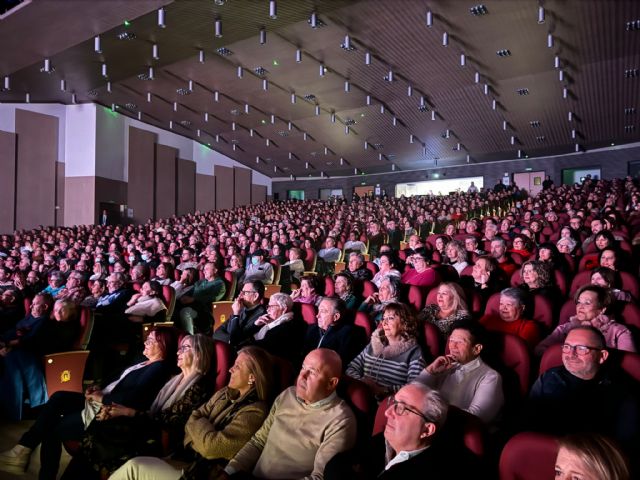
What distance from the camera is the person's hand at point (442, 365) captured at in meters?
1.64

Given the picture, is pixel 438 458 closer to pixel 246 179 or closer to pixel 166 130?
pixel 166 130

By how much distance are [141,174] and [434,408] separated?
523 inches

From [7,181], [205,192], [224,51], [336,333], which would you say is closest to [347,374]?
[336,333]

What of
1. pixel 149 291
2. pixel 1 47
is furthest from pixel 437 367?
pixel 1 47

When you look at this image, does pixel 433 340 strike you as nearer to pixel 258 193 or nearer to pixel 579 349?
pixel 579 349

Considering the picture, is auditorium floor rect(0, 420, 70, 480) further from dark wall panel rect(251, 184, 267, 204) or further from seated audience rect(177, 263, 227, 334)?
dark wall panel rect(251, 184, 267, 204)

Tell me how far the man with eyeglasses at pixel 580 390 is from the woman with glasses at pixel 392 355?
1.49 feet

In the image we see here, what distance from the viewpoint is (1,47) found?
26.1 feet

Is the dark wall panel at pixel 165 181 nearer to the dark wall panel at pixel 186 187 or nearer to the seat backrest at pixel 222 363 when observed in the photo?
the dark wall panel at pixel 186 187

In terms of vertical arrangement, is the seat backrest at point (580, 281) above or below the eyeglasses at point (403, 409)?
above

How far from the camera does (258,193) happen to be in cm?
1747

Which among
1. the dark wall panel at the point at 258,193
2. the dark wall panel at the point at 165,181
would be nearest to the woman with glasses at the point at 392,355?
the dark wall panel at the point at 165,181

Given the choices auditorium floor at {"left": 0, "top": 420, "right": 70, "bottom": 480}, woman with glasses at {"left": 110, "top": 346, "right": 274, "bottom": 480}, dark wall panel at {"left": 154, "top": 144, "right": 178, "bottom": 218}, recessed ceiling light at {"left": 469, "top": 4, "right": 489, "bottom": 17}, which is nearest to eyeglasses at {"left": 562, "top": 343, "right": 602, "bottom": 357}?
woman with glasses at {"left": 110, "top": 346, "right": 274, "bottom": 480}

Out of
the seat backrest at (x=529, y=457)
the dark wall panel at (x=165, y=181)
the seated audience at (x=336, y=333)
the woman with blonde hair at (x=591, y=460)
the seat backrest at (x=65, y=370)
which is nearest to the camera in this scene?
the woman with blonde hair at (x=591, y=460)
